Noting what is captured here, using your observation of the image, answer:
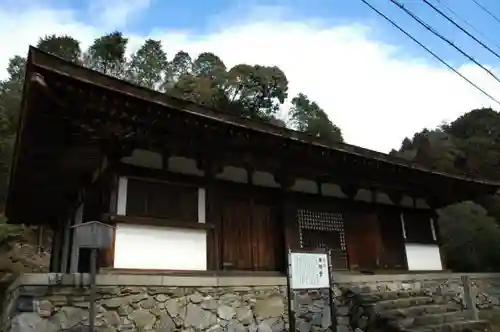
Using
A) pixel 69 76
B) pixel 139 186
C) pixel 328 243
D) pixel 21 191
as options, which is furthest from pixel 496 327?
pixel 21 191

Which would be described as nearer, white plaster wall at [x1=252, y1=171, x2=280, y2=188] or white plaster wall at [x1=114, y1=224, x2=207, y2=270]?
white plaster wall at [x1=114, y1=224, x2=207, y2=270]

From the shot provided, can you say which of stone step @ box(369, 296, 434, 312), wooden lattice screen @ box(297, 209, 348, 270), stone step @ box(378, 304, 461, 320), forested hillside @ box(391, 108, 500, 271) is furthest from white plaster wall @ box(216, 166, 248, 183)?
forested hillside @ box(391, 108, 500, 271)

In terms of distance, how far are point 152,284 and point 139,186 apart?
5.11 feet

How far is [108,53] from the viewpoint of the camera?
34.7 m

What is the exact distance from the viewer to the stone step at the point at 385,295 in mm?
6949

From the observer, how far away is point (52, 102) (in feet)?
16.4

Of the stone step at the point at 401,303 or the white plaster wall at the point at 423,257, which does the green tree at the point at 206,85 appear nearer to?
the white plaster wall at the point at 423,257

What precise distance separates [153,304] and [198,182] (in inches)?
84.2

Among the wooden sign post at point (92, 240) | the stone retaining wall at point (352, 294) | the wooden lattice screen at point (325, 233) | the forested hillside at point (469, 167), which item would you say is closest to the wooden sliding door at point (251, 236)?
the wooden lattice screen at point (325, 233)

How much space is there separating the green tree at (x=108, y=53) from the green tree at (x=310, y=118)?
49.5ft

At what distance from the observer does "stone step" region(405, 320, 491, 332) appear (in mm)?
6121

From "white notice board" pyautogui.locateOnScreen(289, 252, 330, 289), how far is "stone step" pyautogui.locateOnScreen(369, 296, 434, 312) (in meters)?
1.22

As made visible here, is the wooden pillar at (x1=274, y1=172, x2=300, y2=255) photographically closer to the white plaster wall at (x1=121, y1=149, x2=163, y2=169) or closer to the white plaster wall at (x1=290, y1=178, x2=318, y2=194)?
the white plaster wall at (x1=290, y1=178, x2=318, y2=194)

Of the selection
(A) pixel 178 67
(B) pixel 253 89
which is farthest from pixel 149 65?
(B) pixel 253 89
